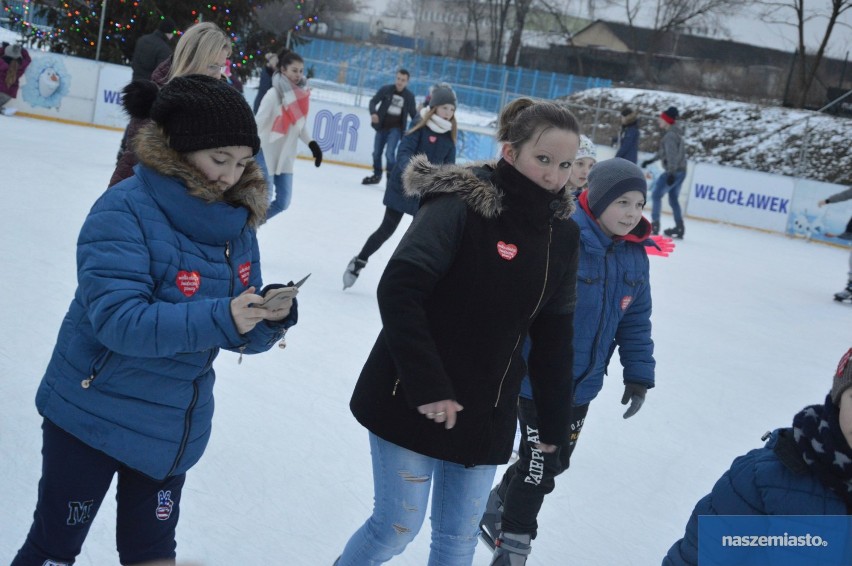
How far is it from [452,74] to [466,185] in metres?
28.3

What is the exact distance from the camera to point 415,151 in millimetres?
6102

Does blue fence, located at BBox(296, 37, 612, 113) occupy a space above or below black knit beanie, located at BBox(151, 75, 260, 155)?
above

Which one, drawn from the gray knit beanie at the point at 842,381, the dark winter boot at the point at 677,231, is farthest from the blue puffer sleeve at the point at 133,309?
the dark winter boot at the point at 677,231

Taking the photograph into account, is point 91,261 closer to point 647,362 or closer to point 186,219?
point 186,219

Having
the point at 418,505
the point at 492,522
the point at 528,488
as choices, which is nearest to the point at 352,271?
the point at 492,522

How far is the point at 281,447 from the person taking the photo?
131 inches

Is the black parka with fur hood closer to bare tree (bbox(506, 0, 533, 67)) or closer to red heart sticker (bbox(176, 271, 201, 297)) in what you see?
red heart sticker (bbox(176, 271, 201, 297))

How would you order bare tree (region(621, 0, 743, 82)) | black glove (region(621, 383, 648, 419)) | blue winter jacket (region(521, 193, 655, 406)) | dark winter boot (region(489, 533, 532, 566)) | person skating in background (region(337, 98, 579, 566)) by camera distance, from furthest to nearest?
bare tree (region(621, 0, 743, 82)), black glove (region(621, 383, 648, 419)), blue winter jacket (region(521, 193, 655, 406)), dark winter boot (region(489, 533, 532, 566)), person skating in background (region(337, 98, 579, 566))

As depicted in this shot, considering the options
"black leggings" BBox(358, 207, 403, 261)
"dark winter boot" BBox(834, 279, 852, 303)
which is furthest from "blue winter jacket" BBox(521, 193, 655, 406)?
"dark winter boot" BBox(834, 279, 852, 303)

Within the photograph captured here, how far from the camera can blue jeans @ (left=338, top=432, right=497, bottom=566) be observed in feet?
6.37

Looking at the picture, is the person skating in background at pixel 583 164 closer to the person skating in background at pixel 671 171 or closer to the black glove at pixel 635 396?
the black glove at pixel 635 396

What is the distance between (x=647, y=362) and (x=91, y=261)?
69.1 inches

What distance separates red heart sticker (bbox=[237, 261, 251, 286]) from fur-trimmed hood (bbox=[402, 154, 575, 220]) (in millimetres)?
381

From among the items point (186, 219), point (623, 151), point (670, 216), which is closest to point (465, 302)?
point (186, 219)
